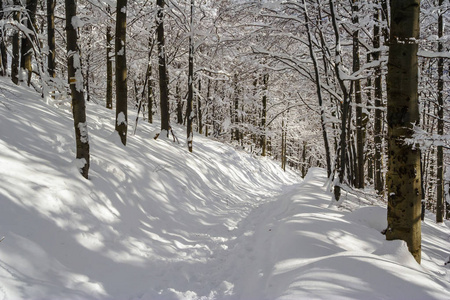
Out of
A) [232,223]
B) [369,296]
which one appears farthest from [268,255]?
[232,223]

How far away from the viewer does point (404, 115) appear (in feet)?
11.8

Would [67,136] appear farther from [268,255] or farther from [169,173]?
[268,255]

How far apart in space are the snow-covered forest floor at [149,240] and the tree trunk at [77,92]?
0.88 feet

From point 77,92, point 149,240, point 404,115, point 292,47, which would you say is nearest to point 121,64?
point 77,92

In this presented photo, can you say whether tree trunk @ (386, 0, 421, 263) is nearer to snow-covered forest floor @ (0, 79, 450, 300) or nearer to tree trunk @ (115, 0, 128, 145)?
snow-covered forest floor @ (0, 79, 450, 300)

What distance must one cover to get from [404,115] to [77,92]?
591 centimetres

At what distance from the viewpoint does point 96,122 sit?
29.4 ft

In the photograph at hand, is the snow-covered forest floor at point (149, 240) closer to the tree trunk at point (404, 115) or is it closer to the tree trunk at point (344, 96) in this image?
the tree trunk at point (404, 115)

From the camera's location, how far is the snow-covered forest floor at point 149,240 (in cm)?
312

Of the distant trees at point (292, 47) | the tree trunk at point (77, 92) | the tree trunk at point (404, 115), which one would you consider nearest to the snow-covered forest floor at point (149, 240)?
A: the tree trunk at point (77, 92)

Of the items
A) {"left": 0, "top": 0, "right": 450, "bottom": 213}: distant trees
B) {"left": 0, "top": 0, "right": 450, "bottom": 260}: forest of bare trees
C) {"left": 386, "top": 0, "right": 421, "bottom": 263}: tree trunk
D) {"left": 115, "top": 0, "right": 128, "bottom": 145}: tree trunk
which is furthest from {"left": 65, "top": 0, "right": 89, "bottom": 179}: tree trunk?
{"left": 386, "top": 0, "right": 421, "bottom": 263}: tree trunk

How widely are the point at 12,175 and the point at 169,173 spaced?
4642mm

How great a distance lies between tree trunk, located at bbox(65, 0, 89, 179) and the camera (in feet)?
17.6

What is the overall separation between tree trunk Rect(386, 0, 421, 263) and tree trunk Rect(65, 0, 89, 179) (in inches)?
221
